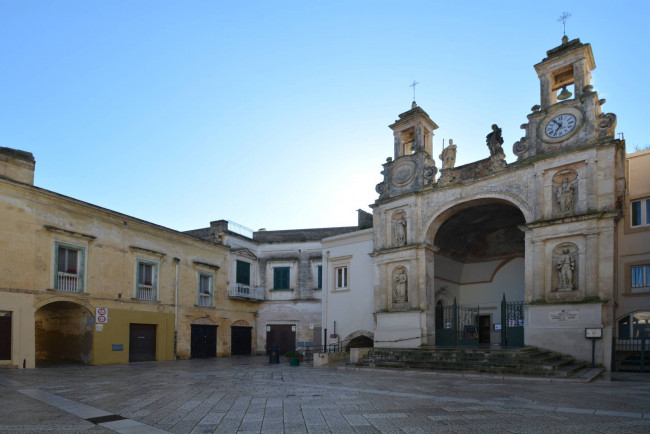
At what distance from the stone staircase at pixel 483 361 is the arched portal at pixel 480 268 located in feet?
16.7

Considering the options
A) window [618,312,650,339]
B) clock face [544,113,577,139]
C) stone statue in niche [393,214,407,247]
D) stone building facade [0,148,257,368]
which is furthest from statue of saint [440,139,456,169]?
stone building facade [0,148,257,368]

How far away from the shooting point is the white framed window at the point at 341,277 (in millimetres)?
25103

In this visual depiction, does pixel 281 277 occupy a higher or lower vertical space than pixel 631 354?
higher

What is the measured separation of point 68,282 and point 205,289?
8.55m

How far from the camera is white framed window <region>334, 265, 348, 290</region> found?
82.4 feet

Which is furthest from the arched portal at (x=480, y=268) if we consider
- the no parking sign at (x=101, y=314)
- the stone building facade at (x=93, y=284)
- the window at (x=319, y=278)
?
the no parking sign at (x=101, y=314)

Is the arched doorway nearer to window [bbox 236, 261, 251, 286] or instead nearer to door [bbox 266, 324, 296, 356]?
window [bbox 236, 261, 251, 286]

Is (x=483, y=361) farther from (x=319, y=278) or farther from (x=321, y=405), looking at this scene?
(x=319, y=278)

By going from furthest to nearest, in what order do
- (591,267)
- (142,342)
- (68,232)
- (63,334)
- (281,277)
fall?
(281,277) < (142,342) < (63,334) < (68,232) < (591,267)

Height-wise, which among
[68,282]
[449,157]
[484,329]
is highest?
[449,157]

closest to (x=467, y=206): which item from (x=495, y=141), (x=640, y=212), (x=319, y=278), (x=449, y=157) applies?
(x=449, y=157)

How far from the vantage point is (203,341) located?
26656 mm

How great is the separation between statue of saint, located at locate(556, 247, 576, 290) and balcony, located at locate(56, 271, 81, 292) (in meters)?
18.6

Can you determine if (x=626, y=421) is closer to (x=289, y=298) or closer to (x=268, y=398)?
(x=268, y=398)
